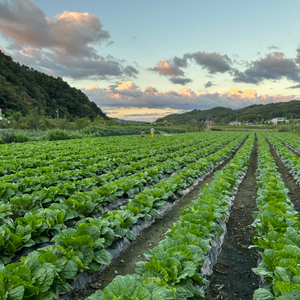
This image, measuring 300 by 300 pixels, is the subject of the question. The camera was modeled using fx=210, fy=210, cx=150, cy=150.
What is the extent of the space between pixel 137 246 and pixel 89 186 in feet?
8.83

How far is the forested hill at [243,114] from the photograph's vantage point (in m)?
126

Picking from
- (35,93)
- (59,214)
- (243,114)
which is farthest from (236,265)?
(243,114)

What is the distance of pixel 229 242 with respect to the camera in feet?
14.0

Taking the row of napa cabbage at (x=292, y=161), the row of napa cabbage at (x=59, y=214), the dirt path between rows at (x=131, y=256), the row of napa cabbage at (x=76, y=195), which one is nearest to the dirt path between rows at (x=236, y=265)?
the dirt path between rows at (x=131, y=256)

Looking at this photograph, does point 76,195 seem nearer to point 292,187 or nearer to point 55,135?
point 292,187

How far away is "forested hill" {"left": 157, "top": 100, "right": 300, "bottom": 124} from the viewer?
12569 cm

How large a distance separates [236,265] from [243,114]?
158 meters

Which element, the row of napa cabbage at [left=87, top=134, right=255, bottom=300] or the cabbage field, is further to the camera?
the cabbage field

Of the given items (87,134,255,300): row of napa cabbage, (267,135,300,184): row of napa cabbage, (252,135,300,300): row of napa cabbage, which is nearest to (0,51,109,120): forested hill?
(267,135,300,184): row of napa cabbage

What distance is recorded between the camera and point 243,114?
14550 centimetres

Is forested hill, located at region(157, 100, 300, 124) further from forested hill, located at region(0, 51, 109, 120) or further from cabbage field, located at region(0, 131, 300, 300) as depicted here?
cabbage field, located at region(0, 131, 300, 300)

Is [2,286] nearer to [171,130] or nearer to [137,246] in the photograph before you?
[137,246]

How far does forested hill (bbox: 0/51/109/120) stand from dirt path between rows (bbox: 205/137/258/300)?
50.5 meters

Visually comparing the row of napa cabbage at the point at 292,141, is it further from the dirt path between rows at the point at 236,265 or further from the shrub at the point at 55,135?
the shrub at the point at 55,135
